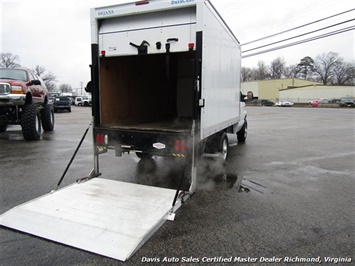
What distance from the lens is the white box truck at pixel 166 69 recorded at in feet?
14.1

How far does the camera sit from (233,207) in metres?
4.29

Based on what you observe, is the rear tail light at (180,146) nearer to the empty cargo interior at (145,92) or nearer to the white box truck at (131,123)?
the white box truck at (131,123)

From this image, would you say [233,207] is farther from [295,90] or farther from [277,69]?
[277,69]

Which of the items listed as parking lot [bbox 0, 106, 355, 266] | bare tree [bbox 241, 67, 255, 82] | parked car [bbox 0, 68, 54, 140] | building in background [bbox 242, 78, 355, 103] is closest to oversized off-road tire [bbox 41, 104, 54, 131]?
parked car [bbox 0, 68, 54, 140]

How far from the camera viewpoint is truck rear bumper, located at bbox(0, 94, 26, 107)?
356 inches

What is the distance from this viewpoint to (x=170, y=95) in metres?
8.56

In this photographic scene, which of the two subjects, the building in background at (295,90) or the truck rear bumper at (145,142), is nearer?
the truck rear bumper at (145,142)

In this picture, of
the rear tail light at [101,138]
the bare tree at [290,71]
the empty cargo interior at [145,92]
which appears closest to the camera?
the rear tail light at [101,138]

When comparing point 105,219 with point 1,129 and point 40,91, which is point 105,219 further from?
point 1,129

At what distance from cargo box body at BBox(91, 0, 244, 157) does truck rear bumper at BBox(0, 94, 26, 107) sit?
526cm

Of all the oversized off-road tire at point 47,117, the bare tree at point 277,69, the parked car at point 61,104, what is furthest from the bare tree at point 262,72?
the oversized off-road tire at point 47,117

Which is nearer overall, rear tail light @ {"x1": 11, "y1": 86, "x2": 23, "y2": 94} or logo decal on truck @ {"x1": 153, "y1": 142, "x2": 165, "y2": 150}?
logo decal on truck @ {"x1": 153, "y1": 142, "x2": 165, "y2": 150}

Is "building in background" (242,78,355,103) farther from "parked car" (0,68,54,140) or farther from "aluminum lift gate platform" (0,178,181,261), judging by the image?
"aluminum lift gate platform" (0,178,181,261)

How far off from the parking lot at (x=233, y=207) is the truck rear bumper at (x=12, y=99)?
173 centimetres
